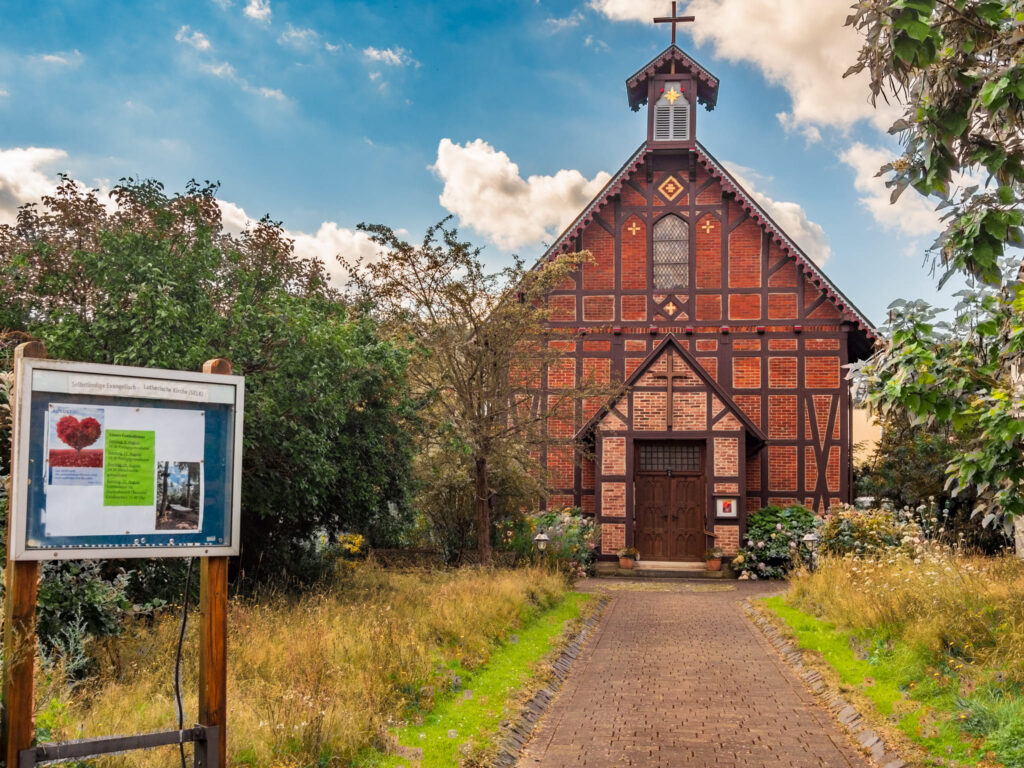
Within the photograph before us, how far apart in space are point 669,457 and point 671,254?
18.2 ft

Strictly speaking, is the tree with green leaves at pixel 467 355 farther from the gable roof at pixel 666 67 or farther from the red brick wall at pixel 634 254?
the gable roof at pixel 666 67

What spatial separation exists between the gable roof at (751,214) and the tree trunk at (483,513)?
29.3ft

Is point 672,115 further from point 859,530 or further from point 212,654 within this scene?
point 212,654

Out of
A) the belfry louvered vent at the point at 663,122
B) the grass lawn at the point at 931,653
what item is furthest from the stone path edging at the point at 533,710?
the belfry louvered vent at the point at 663,122

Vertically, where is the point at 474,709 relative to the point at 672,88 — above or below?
below

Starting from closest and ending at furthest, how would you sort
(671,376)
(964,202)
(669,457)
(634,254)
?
(964,202) → (671,376) → (669,457) → (634,254)

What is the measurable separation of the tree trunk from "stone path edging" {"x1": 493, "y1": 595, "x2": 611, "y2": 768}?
4540mm

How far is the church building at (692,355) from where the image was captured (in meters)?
23.0

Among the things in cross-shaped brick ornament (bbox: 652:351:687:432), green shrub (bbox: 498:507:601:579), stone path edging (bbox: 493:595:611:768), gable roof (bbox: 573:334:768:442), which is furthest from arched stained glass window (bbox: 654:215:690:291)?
stone path edging (bbox: 493:595:611:768)

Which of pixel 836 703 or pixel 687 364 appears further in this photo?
pixel 687 364

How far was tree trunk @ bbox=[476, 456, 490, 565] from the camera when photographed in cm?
1762

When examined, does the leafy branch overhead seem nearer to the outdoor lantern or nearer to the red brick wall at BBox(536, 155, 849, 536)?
the outdoor lantern

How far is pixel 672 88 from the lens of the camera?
1037 inches

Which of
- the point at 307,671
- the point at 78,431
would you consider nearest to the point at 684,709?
the point at 307,671
